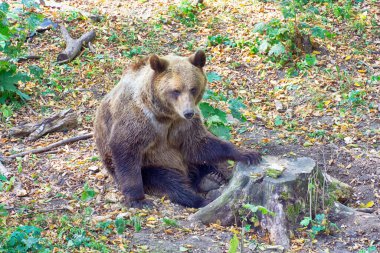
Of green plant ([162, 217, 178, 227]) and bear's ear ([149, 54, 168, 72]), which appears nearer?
green plant ([162, 217, 178, 227])

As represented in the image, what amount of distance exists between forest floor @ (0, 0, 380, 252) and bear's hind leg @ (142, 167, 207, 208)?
20cm

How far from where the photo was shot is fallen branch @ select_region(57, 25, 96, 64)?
426 inches

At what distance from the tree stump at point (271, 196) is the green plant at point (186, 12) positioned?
18.6ft

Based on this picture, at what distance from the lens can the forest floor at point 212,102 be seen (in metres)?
6.20

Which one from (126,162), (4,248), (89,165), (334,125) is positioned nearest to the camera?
(4,248)

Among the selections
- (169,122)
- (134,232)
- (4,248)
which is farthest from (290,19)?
(4,248)

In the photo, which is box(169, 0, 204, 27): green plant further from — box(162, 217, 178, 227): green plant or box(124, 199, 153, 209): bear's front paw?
box(162, 217, 178, 227): green plant

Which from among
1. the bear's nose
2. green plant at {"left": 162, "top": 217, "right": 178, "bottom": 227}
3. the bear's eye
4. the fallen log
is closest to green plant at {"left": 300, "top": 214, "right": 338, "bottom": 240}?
green plant at {"left": 162, "top": 217, "right": 178, "bottom": 227}

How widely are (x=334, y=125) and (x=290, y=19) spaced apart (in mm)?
3010

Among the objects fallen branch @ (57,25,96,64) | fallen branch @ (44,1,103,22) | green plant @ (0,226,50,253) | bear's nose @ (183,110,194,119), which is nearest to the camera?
green plant @ (0,226,50,253)

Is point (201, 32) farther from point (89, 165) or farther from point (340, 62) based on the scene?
point (89, 165)

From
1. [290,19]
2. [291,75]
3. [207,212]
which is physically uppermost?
[290,19]

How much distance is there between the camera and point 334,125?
8875 millimetres

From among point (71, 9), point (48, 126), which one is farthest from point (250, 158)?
point (71, 9)
